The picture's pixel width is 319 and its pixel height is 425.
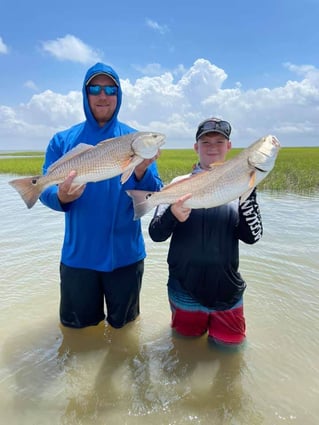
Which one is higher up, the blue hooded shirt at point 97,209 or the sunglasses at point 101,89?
the sunglasses at point 101,89

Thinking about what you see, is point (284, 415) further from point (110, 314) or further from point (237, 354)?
point (110, 314)

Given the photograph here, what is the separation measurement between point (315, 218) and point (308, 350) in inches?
289

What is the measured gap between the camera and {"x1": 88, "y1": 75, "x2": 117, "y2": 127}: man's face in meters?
3.62

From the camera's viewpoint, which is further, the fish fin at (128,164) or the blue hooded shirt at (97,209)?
the blue hooded shirt at (97,209)

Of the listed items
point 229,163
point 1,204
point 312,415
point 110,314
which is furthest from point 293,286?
point 1,204

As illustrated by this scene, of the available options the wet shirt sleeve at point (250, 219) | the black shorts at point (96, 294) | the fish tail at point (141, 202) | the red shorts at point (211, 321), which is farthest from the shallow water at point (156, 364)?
the fish tail at point (141, 202)

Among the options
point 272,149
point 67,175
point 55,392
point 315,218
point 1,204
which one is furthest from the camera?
point 1,204

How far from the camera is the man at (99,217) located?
12.0 feet

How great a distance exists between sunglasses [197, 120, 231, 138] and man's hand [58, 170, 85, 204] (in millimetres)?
1300

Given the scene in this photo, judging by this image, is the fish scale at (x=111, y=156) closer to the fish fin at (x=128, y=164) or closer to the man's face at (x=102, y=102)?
the fish fin at (x=128, y=164)

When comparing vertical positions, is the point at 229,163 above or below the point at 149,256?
above

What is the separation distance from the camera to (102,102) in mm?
3674

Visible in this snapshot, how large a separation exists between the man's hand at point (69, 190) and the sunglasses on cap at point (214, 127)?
4.21 feet

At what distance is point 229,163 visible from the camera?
123 inches
